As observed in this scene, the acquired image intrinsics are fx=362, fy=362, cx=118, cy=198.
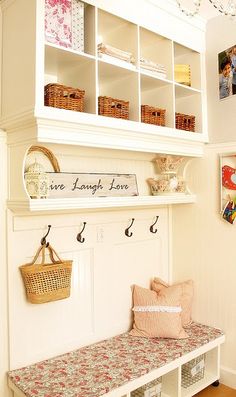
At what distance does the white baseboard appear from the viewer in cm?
237

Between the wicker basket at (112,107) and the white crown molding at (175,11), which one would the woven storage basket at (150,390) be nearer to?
the wicker basket at (112,107)

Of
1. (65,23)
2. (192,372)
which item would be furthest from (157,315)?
(65,23)

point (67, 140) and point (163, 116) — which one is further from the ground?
point (163, 116)

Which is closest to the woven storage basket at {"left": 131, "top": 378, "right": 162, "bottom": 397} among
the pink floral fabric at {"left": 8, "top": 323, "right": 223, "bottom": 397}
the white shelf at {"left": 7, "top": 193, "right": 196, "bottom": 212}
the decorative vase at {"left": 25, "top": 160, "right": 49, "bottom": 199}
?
the pink floral fabric at {"left": 8, "top": 323, "right": 223, "bottom": 397}

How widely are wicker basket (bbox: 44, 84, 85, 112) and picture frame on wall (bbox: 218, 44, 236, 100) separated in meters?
1.08

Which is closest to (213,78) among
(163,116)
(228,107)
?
(228,107)

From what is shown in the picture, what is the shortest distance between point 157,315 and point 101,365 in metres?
0.51

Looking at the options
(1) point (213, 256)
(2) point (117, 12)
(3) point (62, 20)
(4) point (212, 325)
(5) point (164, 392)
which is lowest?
(5) point (164, 392)

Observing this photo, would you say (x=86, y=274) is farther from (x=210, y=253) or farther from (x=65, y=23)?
(x=65, y=23)

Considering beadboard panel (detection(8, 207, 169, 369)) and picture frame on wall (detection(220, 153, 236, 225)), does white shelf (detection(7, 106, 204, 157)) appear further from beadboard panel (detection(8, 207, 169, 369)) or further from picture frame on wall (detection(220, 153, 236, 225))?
beadboard panel (detection(8, 207, 169, 369))

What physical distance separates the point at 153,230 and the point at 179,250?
28 centimetres

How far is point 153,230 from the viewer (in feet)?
8.63

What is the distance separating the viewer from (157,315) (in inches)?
89.5

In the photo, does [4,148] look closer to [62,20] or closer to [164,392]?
[62,20]
